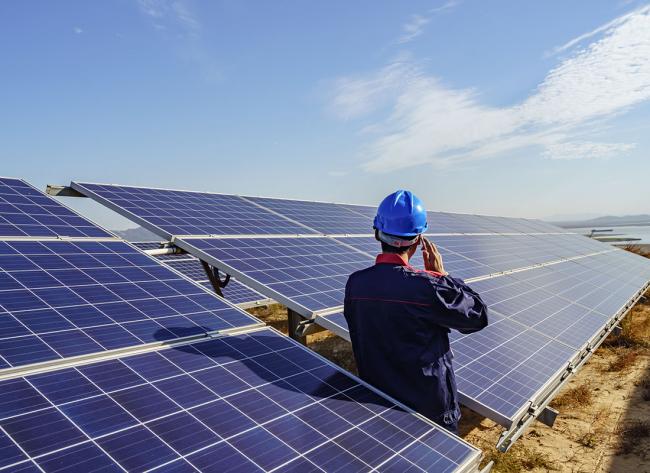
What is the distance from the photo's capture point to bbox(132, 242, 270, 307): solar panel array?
15.5 m

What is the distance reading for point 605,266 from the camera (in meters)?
20.1

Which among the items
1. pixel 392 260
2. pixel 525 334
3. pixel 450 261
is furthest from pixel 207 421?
pixel 450 261

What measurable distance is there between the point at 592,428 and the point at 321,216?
983 cm

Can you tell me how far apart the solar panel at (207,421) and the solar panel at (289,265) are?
248 centimetres

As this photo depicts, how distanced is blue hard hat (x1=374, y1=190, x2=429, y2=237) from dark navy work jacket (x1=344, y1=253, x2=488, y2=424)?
0.29 m

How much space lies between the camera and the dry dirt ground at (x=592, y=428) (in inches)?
324

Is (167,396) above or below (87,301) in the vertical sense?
below

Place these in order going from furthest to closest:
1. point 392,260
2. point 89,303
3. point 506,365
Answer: point 506,365 < point 89,303 < point 392,260

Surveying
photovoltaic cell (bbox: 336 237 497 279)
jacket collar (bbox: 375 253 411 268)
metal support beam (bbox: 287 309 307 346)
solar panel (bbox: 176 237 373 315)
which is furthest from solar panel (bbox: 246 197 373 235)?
jacket collar (bbox: 375 253 411 268)

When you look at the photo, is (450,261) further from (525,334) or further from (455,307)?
(455,307)

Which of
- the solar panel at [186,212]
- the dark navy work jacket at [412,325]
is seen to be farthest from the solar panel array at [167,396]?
the solar panel at [186,212]

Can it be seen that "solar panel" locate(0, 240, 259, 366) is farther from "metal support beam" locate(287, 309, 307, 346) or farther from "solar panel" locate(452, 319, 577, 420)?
"solar panel" locate(452, 319, 577, 420)

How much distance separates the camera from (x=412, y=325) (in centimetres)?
394

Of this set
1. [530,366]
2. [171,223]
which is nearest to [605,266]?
[530,366]
